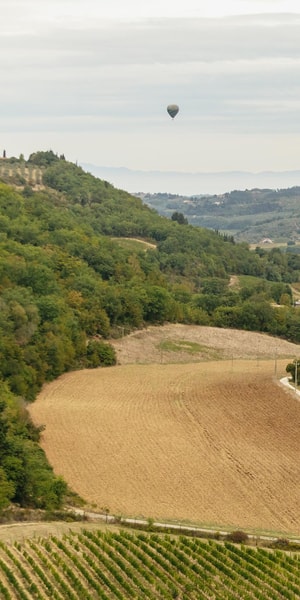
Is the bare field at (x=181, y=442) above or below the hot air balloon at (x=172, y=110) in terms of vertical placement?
below

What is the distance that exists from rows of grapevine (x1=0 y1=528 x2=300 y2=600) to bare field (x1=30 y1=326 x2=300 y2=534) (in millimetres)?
5821

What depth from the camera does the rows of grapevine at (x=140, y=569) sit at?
35.3 metres

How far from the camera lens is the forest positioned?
58625mm

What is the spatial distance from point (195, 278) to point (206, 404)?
6297 centimetres

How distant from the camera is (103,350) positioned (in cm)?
8350

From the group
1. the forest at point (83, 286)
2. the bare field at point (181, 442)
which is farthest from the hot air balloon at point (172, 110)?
the bare field at point (181, 442)

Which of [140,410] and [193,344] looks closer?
[140,410]

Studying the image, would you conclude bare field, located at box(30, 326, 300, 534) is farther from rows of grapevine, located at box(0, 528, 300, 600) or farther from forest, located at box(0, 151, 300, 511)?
rows of grapevine, located at box(0, 528, 300, 600)

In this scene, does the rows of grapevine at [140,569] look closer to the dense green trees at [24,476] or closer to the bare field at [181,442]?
the bare field at [181,442]

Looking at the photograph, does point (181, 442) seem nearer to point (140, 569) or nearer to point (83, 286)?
point (140, 569)

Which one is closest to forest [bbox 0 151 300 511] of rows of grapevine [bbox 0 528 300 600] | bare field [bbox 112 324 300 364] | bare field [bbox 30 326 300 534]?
bare field [bbox 112 324 300 364]

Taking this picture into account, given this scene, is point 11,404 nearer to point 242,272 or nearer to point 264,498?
point 264,498

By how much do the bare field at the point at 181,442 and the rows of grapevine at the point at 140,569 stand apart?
5.82 metres

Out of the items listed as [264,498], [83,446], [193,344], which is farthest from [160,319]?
[264,498]
